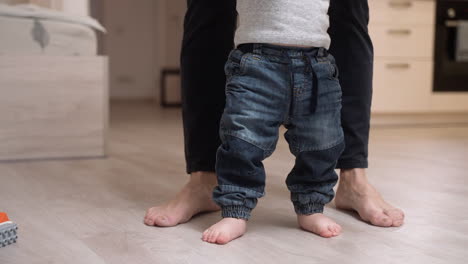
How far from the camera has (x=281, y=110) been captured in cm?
113

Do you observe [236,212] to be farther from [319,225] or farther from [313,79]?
[313,79]

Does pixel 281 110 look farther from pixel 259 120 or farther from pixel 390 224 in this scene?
pixel 390 224

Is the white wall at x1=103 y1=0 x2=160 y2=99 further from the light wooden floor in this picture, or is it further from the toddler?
the toddler

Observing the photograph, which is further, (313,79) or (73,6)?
(73,6)

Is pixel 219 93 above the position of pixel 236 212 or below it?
above

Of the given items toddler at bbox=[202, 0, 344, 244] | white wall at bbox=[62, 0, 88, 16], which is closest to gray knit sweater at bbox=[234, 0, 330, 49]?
toddler at bbox=[202, 0, 344, 244]

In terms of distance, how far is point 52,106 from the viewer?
7.05ft

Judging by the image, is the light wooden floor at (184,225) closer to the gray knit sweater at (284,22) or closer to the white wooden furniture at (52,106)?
the white wooden furniture at (52,106)

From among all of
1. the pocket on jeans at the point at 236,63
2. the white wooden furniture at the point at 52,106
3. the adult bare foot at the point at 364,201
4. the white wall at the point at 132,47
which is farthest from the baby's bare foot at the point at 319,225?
the white wall at the point at 132,47

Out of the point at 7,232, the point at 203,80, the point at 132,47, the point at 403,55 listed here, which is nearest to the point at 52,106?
the point at 203,80

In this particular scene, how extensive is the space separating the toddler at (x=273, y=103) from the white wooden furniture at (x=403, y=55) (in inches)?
89.6

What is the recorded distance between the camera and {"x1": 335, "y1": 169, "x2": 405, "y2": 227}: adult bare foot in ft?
4.07

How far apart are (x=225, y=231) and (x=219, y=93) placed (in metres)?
0.33

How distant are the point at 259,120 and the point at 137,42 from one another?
5.29 m
